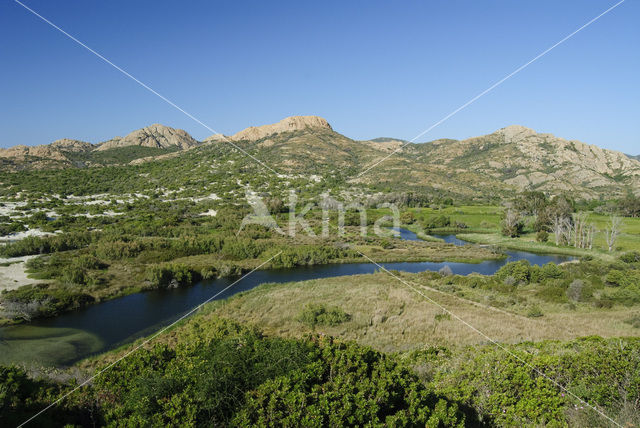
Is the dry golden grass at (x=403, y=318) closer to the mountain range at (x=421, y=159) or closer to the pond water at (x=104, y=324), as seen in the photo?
the pond water at (x=104, y=324)

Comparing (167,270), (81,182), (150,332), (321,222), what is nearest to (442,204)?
(321,222)

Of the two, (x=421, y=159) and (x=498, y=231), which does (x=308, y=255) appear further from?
(x=421, y=159)

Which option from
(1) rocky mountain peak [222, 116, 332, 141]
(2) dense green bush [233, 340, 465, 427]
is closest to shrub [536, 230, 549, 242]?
(2) dense green bush [233, 340, 465, 427]

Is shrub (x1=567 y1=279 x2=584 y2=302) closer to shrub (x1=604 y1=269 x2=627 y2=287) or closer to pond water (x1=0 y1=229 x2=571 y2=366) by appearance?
shrub (x1=604 y1=269 x2=627 y2=287)

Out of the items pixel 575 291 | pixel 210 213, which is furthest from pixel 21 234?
pixel 575 291

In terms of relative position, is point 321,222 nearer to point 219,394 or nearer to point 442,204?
point 442,204
